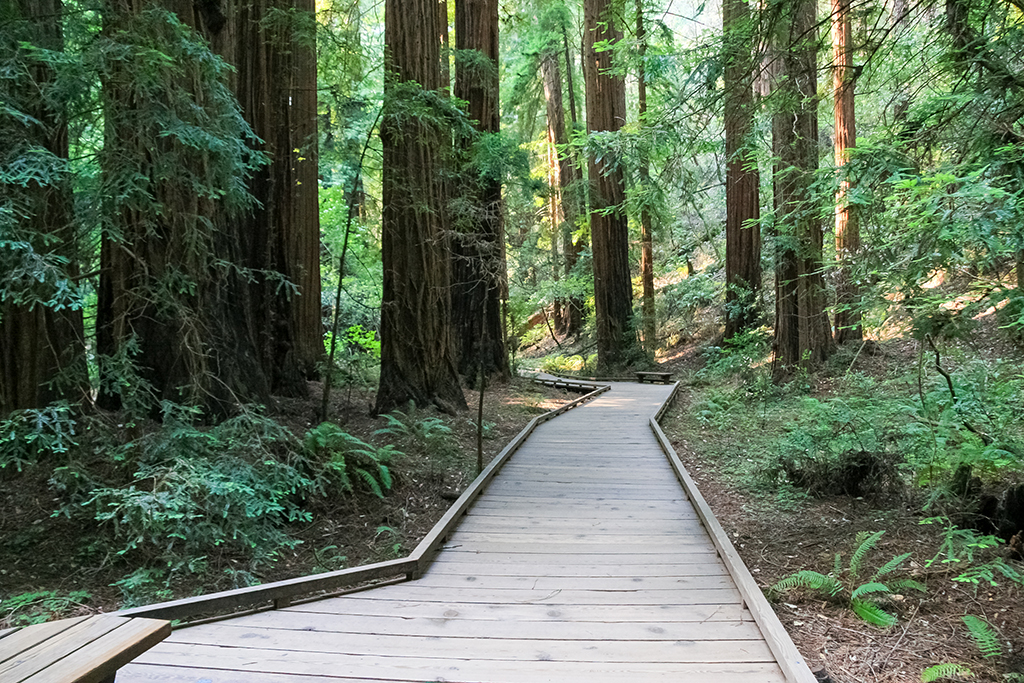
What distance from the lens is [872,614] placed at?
12.3 ft

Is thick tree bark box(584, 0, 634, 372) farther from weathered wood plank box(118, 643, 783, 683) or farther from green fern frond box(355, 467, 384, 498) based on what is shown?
weathered wood plank box(118, 643, 783, 683)

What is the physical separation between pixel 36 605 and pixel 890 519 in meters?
6.19

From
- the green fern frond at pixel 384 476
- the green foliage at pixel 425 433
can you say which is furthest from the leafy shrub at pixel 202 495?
the green foliage at pixel 425 433

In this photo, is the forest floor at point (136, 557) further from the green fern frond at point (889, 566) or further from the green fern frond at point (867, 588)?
the green fern frond at point (889, 566)

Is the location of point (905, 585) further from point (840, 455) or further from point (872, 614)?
point (840, 455)

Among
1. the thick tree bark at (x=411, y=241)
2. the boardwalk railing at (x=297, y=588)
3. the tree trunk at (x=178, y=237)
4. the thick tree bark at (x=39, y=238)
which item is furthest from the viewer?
the thick tree bark at (x=411, y=241)

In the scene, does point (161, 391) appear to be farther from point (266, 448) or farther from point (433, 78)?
point (433, 78)

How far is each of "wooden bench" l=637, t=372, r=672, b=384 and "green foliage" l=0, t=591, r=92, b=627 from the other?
13374mm

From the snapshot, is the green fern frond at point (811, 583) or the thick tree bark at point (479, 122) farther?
the thick tree bark at point (479, 122)

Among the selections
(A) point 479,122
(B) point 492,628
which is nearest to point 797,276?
(A) point 479,122

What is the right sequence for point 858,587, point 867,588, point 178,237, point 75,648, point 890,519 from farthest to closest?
1. point 890,519
2. point 178,237
3. point 858,587
4. point 867,588
5. point 75,648

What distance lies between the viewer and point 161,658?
10.1 feet

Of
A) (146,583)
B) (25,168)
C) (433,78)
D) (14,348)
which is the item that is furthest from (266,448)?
(433,78)

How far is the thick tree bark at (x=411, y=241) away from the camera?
28.7ft
